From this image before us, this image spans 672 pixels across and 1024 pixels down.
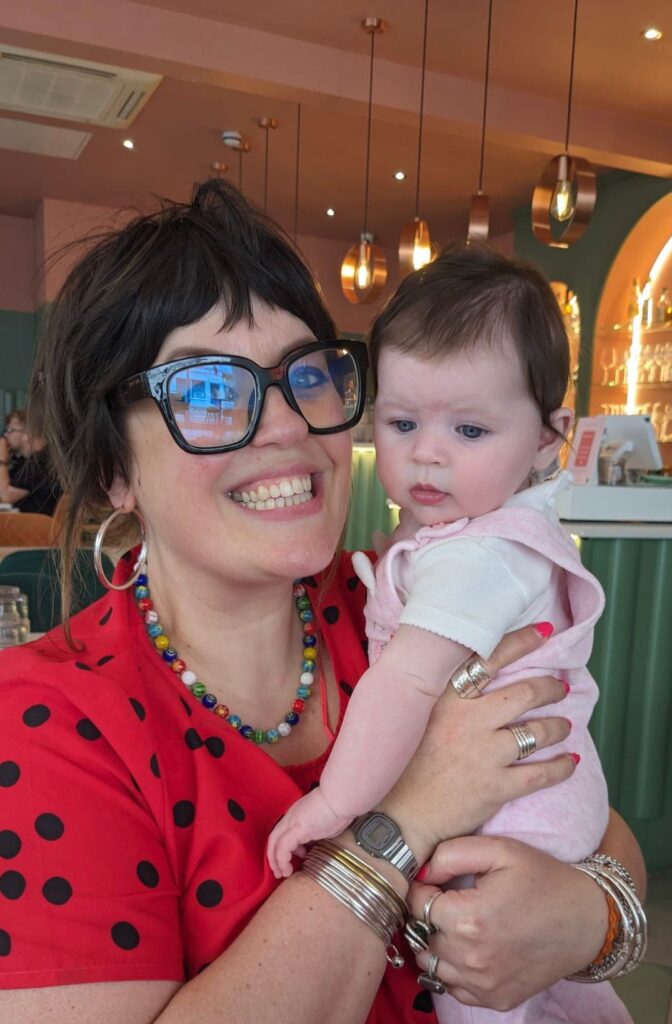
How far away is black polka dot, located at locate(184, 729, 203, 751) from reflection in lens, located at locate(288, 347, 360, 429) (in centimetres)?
43

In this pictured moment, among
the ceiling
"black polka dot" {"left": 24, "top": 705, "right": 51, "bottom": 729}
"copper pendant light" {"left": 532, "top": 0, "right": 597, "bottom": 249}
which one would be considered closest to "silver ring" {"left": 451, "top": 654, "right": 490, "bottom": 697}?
"black polka dot" {"left": 24, "top": 705, "right": 51, "bottom": 729}

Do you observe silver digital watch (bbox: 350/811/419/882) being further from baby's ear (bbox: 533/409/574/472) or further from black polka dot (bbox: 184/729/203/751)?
baby's ear (bbox: 533/409/574/472)

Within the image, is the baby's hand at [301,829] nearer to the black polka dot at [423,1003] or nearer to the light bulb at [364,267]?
the black polka dot at [423,1003]

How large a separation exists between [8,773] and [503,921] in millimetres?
581

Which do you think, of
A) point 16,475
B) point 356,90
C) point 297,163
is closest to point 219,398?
point 356,90

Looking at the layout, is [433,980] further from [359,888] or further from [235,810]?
[235,810]

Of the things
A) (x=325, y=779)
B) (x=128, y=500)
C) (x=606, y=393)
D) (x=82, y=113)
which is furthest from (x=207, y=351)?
(x=606, y=393)

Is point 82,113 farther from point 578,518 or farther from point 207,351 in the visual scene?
point 207,351

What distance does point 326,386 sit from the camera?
3.90 feet

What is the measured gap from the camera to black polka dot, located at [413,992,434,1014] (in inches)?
45.3

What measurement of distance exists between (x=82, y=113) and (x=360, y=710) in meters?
6.48

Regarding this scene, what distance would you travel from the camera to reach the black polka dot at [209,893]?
0.99 metres

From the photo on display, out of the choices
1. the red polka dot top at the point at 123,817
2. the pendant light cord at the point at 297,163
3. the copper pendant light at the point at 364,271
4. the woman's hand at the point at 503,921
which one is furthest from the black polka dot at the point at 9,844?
A: the copper pendant light at the point at 364,271

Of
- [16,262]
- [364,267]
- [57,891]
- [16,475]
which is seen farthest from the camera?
[16,262]
